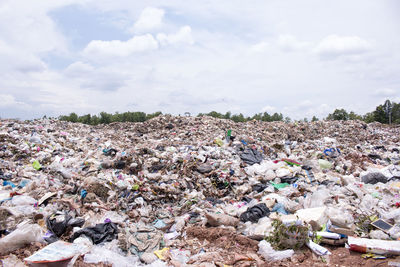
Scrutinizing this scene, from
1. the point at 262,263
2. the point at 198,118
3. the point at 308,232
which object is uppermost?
the point at 198,118

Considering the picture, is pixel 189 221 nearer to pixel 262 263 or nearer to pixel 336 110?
pixel 262 263

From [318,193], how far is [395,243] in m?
1.62

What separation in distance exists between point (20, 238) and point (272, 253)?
3359 mm

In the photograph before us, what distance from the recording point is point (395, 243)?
333 cm

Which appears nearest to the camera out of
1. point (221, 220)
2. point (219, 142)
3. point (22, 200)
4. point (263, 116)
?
point (221, 220)

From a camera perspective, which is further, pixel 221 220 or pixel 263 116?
pixel 263 116

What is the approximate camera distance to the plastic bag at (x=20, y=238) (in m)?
3.41

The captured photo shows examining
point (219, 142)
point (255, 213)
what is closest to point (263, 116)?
point (219, 142)

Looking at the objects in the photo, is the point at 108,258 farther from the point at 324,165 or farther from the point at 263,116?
the point at 263,116

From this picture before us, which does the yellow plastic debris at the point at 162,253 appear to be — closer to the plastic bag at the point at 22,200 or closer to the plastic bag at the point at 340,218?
the plastic bag at the point at 340,218

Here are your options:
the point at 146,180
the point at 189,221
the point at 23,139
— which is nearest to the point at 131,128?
the point at 23,139

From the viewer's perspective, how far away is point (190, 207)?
527 cm

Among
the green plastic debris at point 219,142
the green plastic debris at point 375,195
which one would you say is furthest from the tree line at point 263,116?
the green plastic debris at point 375,195

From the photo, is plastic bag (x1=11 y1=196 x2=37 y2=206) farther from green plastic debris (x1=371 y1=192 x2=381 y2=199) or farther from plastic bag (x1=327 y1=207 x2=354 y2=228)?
green plastic debris (x1=371 y1=192 x2=381 y2=199)
